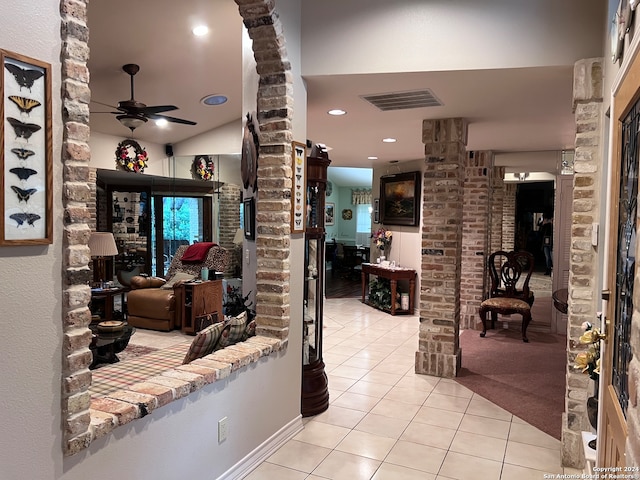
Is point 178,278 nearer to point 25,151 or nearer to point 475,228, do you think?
point 475,228

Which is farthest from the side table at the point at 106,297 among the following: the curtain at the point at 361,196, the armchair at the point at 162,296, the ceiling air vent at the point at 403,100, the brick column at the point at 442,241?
the curtain at the point at 361,196

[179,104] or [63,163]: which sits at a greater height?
[179,104]

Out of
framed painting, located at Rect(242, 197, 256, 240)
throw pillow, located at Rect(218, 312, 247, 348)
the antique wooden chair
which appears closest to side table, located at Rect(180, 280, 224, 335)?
framed painting, located at Rect(242, 197, 256, 240)

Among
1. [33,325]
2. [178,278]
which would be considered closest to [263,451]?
[33,325]

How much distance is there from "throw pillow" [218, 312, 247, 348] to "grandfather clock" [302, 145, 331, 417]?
56 centimetres

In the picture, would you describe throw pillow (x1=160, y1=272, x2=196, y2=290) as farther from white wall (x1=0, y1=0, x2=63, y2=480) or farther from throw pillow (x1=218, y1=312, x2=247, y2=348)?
white wall (x1=0, y1=0, x2=63, y2=480)

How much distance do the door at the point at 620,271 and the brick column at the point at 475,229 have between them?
437cm

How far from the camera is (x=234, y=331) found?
293 cm

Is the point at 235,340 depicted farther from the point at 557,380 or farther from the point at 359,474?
the point at 557,380

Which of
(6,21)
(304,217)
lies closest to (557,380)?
(304,217)

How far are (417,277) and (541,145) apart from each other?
258 cm

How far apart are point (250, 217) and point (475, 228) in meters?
3.95

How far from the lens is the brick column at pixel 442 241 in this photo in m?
4.30

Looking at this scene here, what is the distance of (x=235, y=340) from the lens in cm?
295
